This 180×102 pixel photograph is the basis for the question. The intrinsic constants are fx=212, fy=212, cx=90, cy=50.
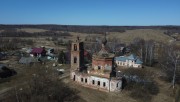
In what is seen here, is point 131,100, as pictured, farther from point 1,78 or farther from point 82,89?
point 1,78


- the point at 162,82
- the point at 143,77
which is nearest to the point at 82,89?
the point at 143,77

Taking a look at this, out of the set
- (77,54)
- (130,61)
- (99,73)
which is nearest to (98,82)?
(99,73)

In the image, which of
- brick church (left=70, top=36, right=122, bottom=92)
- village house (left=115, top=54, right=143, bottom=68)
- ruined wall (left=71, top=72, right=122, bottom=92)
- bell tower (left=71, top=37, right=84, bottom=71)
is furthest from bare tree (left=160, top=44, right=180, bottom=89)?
bell tower (left=71, top=37, right=84, bottom=71)

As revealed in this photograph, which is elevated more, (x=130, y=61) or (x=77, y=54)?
(x=77, y=54)

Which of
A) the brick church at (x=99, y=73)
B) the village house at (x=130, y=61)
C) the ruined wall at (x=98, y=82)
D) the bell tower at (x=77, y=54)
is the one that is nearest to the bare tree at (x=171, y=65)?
the village house at (x=130, y=61)

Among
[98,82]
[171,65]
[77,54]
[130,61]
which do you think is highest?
[77,54]

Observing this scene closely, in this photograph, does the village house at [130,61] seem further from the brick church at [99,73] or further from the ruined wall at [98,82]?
the ruined wall at [98,82]

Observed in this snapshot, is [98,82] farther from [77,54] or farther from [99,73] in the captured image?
[77,54]
